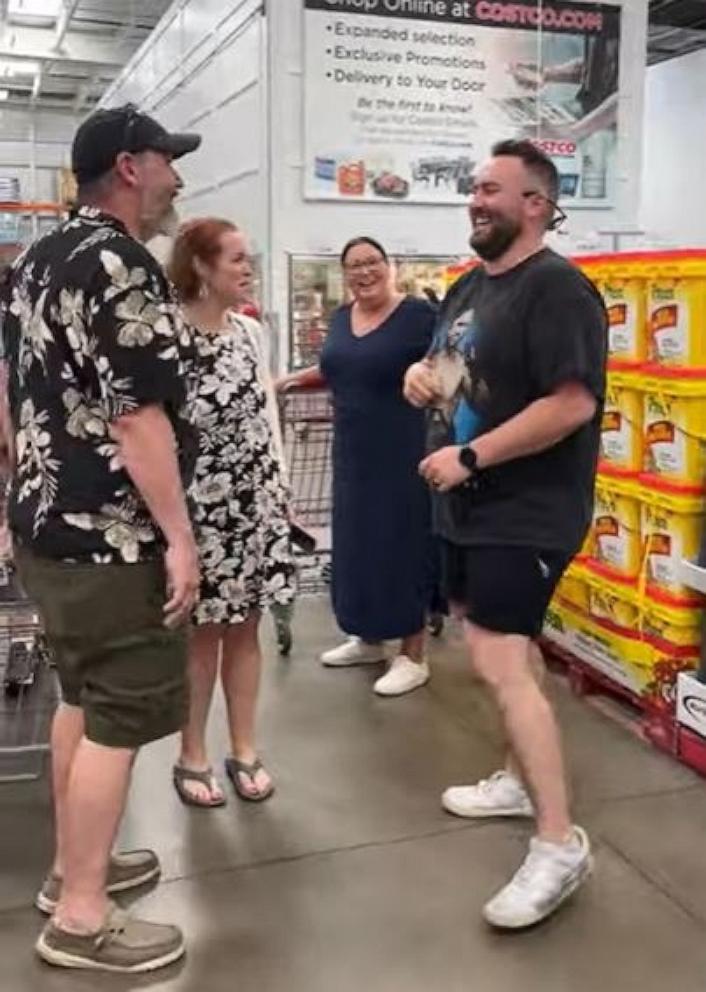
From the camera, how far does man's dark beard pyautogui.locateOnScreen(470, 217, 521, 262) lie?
97.9 inches

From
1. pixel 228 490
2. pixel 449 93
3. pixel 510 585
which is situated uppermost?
pixel 449 93

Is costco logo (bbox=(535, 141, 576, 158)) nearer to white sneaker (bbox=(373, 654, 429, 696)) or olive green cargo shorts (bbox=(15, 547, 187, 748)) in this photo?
white sneaker (bbox=(373, 654, 429, 696))

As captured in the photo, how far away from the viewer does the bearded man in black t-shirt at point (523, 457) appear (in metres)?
2.40

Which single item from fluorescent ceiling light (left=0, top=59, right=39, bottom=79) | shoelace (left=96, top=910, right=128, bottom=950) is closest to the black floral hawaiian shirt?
shoelace (left=96, top=910, right=128, bottom=950)

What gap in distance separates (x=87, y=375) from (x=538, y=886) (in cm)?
147

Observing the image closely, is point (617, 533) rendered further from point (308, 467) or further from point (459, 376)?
point (308, 467)

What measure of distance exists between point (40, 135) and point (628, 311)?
15437 millimetres

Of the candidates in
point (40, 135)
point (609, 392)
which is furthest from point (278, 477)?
point (40, 135)

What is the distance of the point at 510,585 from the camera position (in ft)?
8.16

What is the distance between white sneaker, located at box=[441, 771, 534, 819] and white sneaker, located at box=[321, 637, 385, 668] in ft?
4.13

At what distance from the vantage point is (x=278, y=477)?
3082mm

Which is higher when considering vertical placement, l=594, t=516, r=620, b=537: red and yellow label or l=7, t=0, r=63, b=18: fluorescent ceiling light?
l=7, t=0, r=63, b=18: fluorescent ceiling light

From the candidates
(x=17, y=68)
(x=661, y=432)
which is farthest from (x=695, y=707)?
(x=17, y=68)

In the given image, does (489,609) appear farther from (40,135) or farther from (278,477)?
(40,135)
